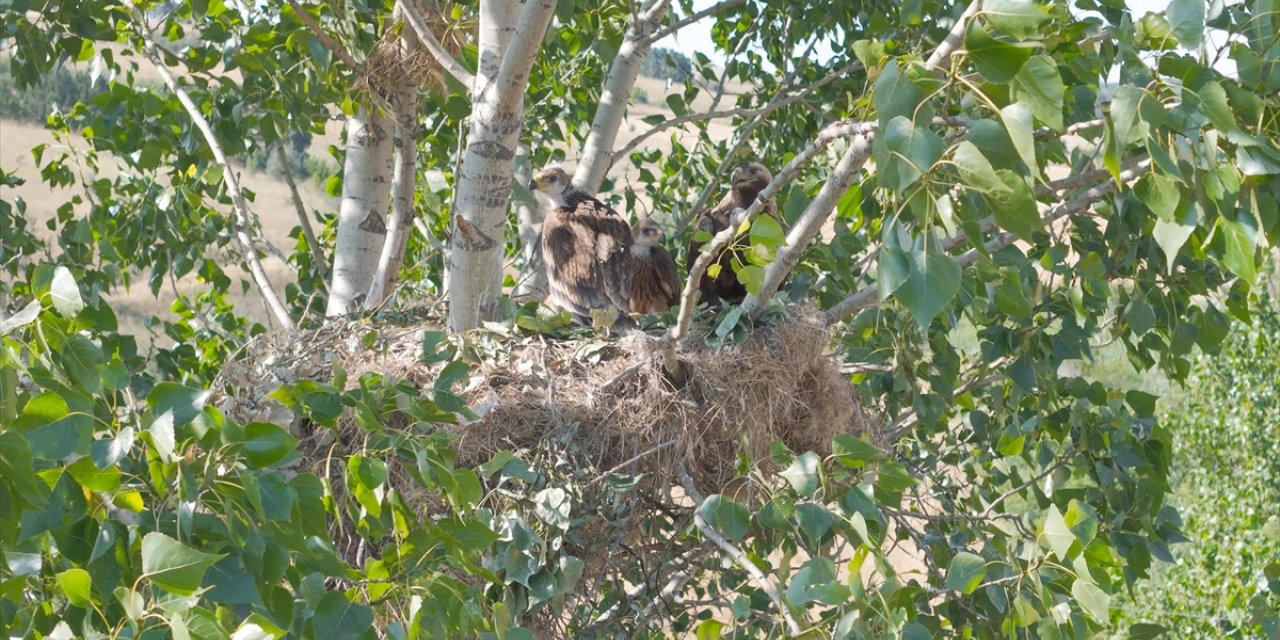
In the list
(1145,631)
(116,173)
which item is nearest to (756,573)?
(1145,631)

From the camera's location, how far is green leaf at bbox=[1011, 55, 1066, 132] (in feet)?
4.51

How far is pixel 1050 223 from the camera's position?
3082 millimetres

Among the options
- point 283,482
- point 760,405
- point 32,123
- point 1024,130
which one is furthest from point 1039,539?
point 32,123

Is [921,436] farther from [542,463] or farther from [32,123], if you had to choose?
[32,123]

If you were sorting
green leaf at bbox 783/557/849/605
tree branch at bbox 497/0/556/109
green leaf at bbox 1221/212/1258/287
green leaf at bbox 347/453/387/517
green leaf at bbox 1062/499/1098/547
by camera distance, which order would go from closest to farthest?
green leaf at bbox 1221/212/1258/287
green leaf at bbox 347/453/387/517
green leaf at bbox 783/557/849/605
green leaf at bbox 1062/499/1098/547
tree branch at bbox 497/0/556/109

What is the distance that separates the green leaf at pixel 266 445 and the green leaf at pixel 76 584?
0.23 metres

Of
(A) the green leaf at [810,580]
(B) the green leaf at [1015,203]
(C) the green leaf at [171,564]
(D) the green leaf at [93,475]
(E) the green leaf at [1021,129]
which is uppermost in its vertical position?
(E) the green leaf at [1021,129]

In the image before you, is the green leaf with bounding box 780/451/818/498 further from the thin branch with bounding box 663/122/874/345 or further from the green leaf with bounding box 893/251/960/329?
the green leaf with bounding box 893/251/960/329

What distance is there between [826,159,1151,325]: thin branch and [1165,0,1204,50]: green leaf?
75 centimetres

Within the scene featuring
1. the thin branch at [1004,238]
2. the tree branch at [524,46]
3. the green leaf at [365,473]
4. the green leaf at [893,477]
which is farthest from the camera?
the tree branch at [524,46]

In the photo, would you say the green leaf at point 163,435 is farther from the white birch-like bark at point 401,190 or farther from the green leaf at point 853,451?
the white birch-like bark at point 401,190

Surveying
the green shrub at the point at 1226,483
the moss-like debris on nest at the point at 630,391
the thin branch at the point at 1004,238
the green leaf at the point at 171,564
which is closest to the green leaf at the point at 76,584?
the green leaf at the point at 171,564

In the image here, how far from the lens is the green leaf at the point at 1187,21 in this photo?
156cm

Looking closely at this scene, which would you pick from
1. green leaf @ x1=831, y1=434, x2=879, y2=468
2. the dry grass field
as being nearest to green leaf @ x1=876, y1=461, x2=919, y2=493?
green leaf @ x1=831, y1=434, x2=879, y2=468
